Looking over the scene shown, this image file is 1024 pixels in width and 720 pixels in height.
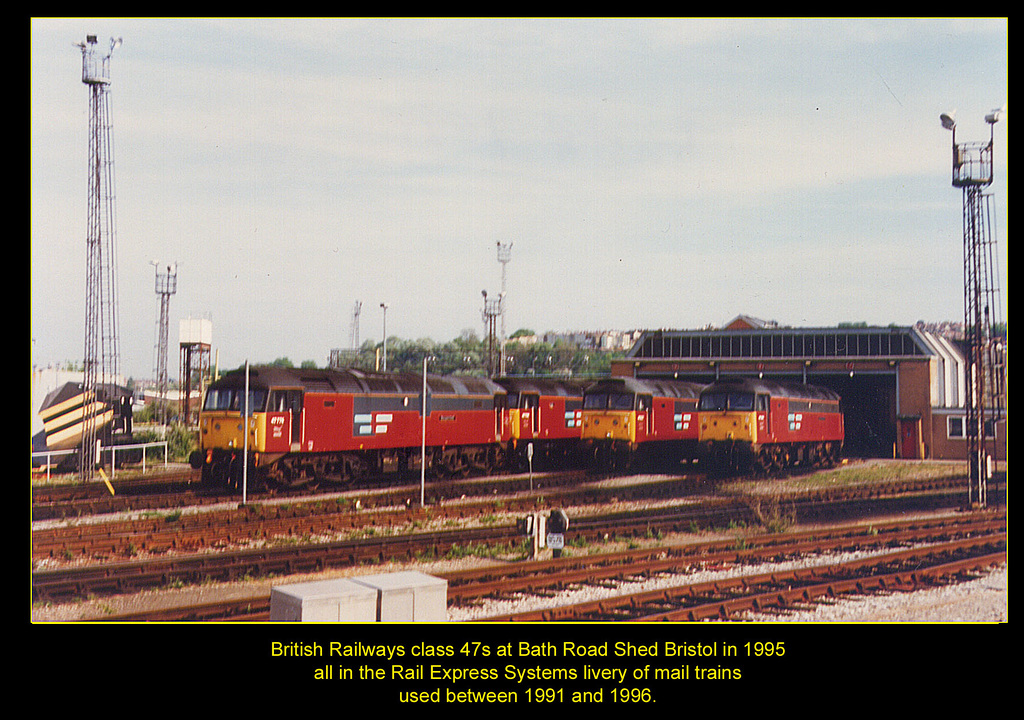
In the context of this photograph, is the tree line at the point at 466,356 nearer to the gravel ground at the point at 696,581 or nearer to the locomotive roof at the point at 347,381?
the locomotive roof at the point at 347,381

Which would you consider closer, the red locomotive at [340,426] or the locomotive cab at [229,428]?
the locomotive cab at [229,428]

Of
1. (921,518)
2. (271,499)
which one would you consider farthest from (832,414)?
(271,499)

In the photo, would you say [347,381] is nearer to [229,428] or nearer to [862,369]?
[229,428]

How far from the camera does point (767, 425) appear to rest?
21.6m

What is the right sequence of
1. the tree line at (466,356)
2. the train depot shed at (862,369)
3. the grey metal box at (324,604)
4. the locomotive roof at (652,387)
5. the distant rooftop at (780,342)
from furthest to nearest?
the locomotive roof at (652,387)
the train depot shed at (862,369)
the distant rooftop at (780,342)
the tree line at (466,356)
the grey metal box at (324,604)

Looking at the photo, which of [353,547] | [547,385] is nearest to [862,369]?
[547,385]

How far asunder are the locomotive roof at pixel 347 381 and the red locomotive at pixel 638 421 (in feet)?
10.7

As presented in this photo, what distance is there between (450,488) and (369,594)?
27.3 feet

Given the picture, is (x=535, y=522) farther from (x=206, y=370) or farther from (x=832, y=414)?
(x=832, y=414)

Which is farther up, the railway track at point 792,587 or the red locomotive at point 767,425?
the red locomotive at point 767,425

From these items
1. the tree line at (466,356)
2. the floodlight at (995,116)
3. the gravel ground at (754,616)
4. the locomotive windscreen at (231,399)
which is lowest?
the gravel ground at (754,616)

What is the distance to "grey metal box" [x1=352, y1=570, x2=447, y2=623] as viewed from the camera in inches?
430

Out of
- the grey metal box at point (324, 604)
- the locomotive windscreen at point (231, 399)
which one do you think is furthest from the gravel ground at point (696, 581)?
the locomotive windscreen at point (231, 399)

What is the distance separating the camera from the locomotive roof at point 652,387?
21.3 meters
